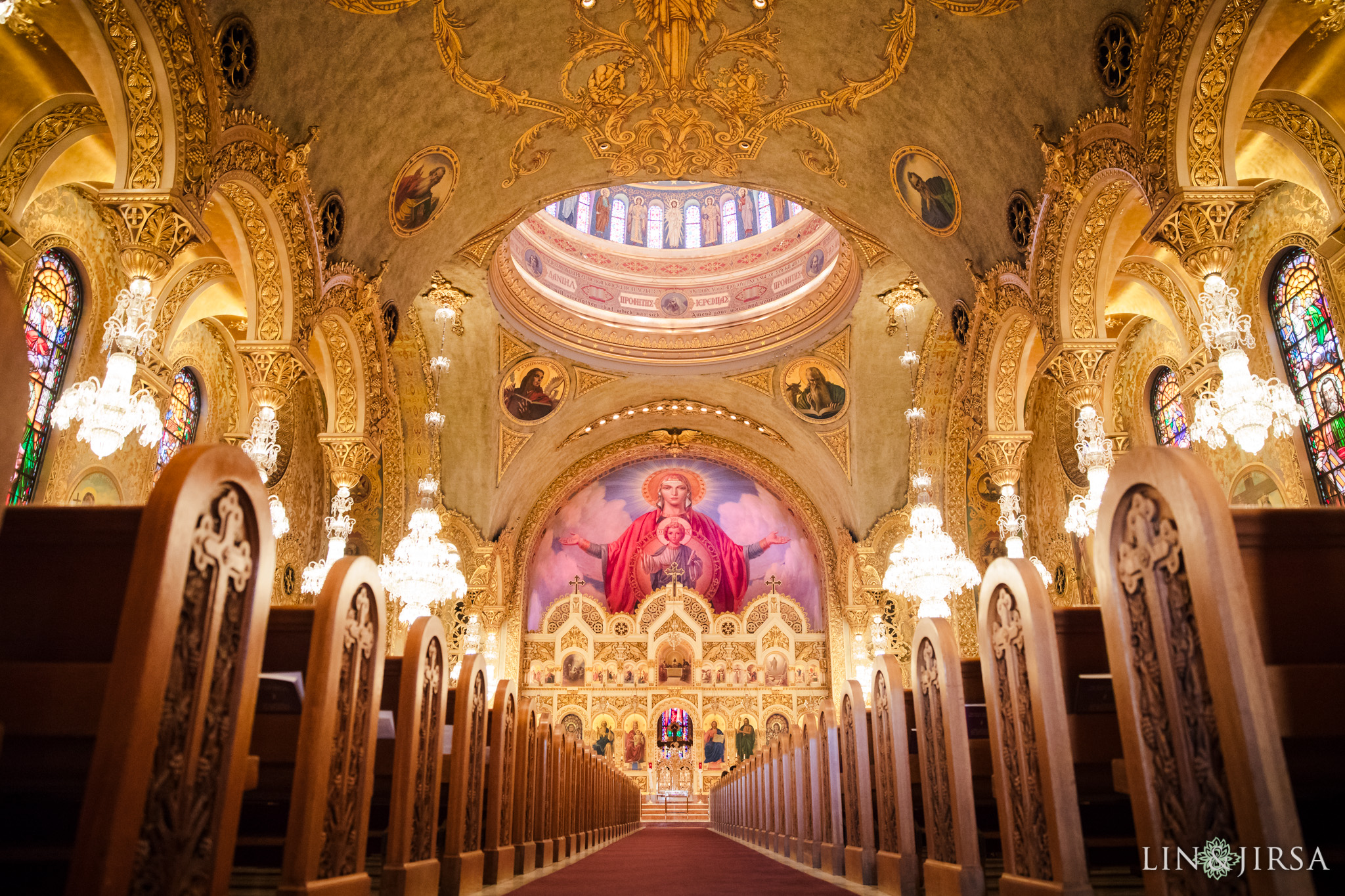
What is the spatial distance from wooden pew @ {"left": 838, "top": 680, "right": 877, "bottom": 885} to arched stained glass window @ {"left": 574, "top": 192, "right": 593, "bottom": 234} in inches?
626

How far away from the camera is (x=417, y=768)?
440cm

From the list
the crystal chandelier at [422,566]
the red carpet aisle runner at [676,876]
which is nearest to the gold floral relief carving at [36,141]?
the crystal chandelier at [422,566]

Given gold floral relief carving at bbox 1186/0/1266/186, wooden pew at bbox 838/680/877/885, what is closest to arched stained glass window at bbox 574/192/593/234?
gold floral relief carving at bbox 1186/0/1266/186

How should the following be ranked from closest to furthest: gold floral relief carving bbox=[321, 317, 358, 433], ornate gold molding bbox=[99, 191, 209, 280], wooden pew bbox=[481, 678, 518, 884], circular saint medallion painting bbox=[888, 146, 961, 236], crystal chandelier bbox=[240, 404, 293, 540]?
wooden pew bbox=[481, 678, 518, 884] < ornate gold molding bbox=[99, 191, 209, 280] < crystal chandelier bbox=[240, 404, 293, 540] < circular saint medallion painting bbox=[888, 146, 961, 236] < gold floral relief carving bbox=[321, 317, 358, 433]

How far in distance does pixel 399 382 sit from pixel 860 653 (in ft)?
38.3

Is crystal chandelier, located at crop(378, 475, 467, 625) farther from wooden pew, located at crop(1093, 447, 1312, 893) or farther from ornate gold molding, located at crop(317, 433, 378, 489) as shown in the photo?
wooden pew, located at crop(1093, 447, 1312, 893)

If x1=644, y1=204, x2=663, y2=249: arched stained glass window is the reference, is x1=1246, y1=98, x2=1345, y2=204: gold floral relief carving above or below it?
below

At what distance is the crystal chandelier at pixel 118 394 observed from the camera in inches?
270

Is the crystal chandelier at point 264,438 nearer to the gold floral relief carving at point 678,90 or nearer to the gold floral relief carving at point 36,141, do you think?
the gold floral relief carving at point 36,141

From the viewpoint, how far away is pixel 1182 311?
12.2 metres

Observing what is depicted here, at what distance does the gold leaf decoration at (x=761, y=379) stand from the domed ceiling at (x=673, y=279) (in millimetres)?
332

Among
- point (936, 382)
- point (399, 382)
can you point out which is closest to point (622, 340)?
point (399, 382)

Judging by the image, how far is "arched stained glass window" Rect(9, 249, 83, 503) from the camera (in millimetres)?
10211

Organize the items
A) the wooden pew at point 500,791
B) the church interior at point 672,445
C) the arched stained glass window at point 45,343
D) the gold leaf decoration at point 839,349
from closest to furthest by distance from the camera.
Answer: the church interior at point 672,445, the wooden pew at point 500,791, the arched stained glass window at point 45,343, the gold leaf decoration at point 839,349
